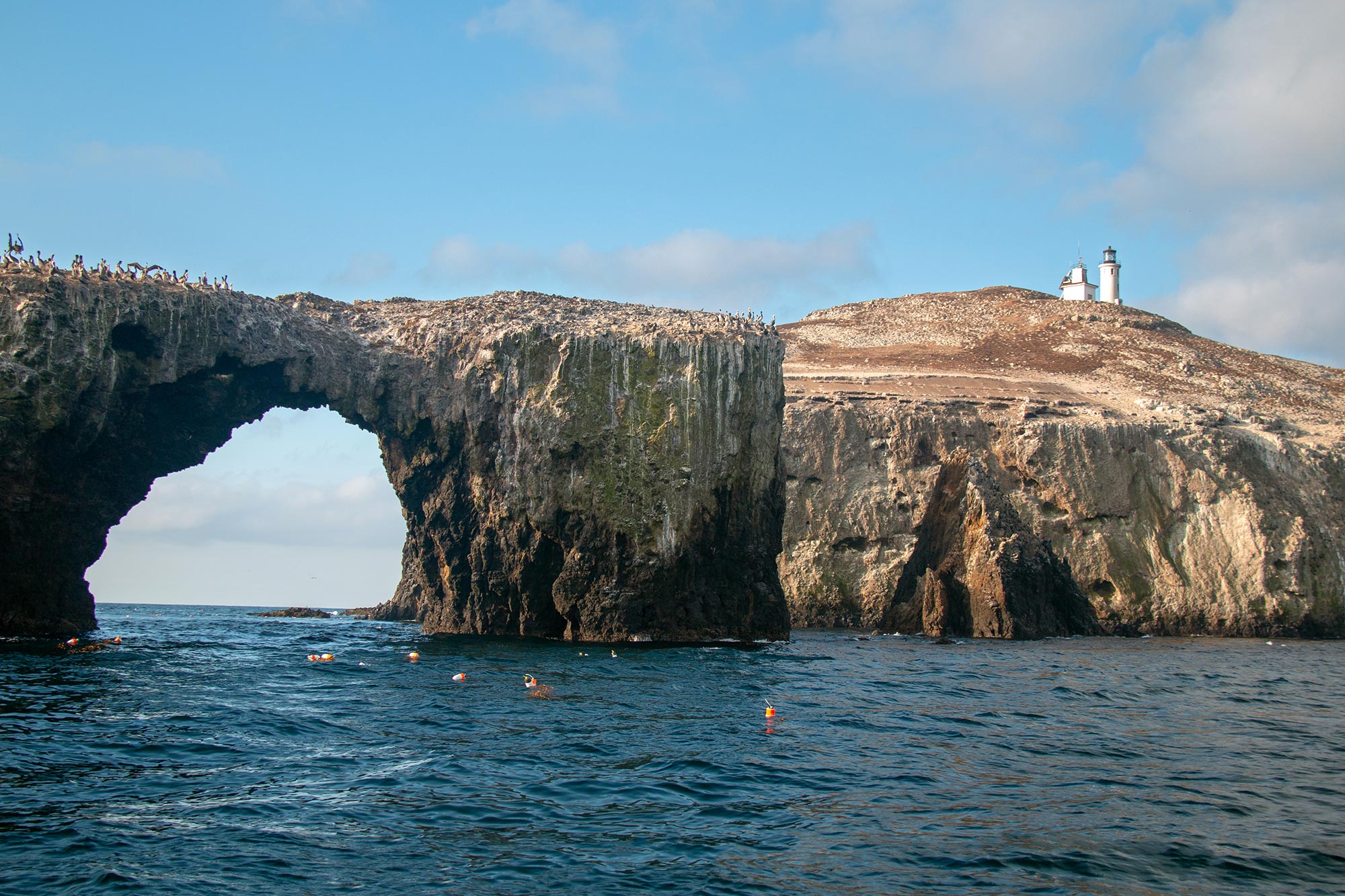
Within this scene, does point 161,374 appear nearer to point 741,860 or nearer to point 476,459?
point 476,459

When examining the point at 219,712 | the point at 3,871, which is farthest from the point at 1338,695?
the point at 3,871

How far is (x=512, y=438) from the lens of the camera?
131 feet

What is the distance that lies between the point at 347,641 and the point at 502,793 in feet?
91.2

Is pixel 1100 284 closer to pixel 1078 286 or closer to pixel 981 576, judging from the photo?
pixel 1078 286

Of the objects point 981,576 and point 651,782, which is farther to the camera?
point 981,576

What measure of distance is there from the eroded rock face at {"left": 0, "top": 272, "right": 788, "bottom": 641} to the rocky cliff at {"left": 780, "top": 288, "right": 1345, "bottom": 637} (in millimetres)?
13056

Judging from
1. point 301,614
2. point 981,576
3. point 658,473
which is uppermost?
point 658,473

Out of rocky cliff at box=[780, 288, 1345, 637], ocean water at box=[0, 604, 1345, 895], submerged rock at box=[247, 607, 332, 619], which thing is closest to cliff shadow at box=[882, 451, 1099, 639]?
rocky cliff at box=[780, 288, 1345, 637]

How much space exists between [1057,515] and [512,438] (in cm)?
3434

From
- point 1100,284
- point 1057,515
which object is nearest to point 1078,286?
point 1100,284

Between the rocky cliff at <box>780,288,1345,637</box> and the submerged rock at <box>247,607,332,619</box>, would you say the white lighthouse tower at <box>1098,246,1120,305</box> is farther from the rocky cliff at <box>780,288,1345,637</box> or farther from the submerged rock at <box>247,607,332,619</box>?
the submerged rock at <box>247,607,332,619</box>

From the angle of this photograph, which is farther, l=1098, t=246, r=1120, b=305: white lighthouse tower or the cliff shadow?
l=1098, t=246, r=1120, b=305: white lighthouse tower

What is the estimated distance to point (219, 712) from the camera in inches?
819

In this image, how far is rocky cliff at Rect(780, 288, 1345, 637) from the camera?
48750mm
